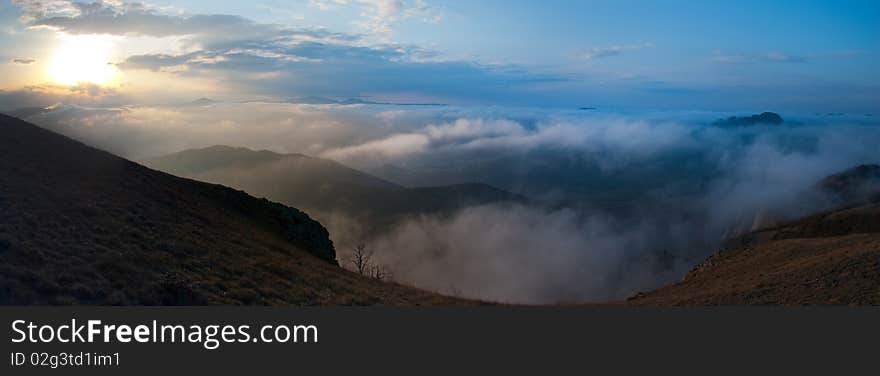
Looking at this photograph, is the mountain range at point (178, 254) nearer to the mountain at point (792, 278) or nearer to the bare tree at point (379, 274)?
the mountain at point (792, 278)

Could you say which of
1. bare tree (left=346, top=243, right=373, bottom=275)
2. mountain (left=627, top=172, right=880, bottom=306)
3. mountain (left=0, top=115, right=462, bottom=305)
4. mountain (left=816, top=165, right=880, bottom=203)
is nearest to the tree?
bare tree (left=346, top=243, right=373, bottom=275)

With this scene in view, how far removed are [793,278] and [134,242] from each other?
24.2m

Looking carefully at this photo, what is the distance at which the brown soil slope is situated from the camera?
55.8 ft

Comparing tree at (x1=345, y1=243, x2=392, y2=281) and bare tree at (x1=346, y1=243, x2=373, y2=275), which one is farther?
bare tree at (x1=346, y1=243, x2=373, y2=275)

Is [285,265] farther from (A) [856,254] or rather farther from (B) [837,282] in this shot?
(A) [856,254]

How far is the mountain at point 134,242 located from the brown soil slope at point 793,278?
10.6 metres

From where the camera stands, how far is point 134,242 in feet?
58.0

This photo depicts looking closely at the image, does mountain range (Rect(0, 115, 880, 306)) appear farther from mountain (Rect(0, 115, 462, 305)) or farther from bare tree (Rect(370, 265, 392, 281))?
bare tree (Rect(370, 265, 392, 281))

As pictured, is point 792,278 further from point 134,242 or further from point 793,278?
point 134,242

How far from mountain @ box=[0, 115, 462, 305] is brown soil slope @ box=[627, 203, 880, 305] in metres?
10.6

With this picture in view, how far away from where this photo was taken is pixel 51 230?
16.5m

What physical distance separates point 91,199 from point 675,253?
171m

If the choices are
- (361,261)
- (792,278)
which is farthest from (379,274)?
(792,278)

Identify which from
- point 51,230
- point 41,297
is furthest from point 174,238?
point 41,297
